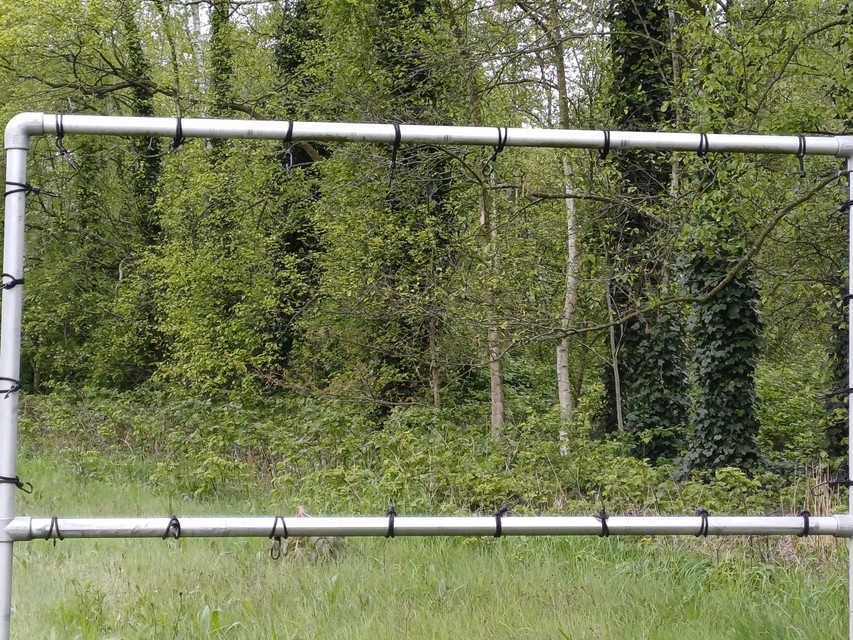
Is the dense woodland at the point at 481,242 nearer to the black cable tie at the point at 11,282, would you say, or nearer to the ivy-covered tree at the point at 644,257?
the ivy-covered tree at the point at 644,257

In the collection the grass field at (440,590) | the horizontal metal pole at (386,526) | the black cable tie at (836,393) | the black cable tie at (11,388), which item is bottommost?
the grass field at (440,590)

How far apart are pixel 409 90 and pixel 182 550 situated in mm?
8236

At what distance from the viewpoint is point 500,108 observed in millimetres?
12523

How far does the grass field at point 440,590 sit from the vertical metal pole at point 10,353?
1264 mm

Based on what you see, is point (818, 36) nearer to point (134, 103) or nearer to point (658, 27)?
point (658, 27)

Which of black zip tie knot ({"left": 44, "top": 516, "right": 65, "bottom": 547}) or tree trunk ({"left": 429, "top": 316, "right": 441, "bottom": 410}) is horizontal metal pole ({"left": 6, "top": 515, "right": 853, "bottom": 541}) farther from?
tree trunk ({"left": 429, "top": 316, "right": 441, "bottom": 410})

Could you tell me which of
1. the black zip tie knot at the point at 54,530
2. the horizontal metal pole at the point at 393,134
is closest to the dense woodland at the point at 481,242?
the horizontal metal pole at the point at 393,134

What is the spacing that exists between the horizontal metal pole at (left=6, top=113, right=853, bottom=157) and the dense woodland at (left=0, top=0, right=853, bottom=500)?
A: 3082 mm

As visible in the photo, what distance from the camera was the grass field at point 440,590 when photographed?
3.59 meters

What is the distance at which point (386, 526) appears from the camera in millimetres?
2516

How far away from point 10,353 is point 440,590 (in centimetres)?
249

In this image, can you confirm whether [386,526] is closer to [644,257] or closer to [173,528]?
[173,528]

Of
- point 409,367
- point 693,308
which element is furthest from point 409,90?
point 693,308

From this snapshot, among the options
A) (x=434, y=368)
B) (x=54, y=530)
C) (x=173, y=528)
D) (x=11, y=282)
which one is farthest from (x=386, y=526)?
(x=434, y=368)
